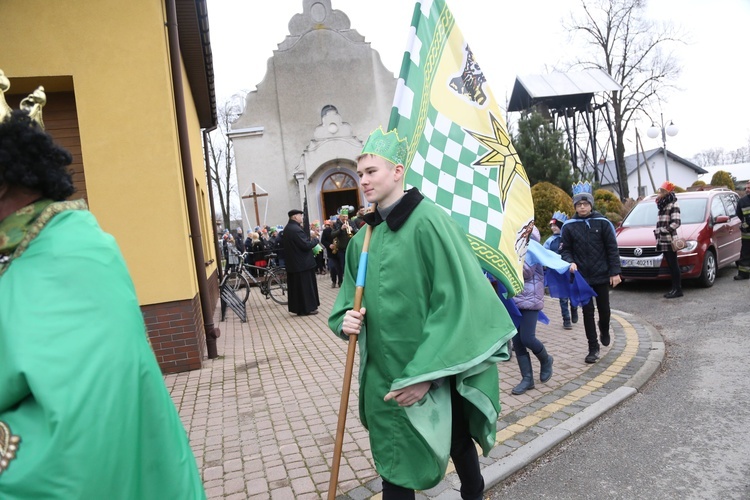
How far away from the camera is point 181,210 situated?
6535mm

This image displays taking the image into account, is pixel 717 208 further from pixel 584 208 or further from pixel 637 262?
pixel 584 208

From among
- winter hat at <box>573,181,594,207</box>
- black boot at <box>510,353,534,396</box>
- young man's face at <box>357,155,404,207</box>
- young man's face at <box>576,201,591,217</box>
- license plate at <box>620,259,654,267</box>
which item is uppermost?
young man's face at <box>357,155,404,207</box>

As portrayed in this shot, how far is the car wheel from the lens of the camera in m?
10.0

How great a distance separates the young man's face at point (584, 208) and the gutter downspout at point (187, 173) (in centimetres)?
487

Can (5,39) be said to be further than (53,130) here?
No

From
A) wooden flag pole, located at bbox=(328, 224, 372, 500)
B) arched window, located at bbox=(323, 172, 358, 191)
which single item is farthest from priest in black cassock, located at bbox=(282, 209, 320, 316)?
arched window, located at bbox=(323, 172, 358, 191)

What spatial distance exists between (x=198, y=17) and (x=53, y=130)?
329 centimetres

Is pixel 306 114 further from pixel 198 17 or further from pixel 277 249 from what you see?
pixel 198 17

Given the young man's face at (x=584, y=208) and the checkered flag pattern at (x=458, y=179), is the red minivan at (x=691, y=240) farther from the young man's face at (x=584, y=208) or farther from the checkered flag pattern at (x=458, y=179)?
the checkered flag pattern at (x=458, y=179)

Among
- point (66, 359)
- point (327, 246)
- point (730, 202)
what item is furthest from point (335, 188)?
point (66, 359)

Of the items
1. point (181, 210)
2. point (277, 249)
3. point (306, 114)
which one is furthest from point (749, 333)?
point (306, 114)

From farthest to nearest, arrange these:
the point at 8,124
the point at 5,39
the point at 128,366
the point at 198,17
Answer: the point at 198,17 < the point at 5,39 < the point at 8,124 < the point at 128,366

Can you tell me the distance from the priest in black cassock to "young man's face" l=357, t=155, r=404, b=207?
841cm

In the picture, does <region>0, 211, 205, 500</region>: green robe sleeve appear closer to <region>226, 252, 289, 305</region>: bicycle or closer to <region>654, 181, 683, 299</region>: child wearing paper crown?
<region>654, 181, 683, 299</region>: child wearing paper crown
